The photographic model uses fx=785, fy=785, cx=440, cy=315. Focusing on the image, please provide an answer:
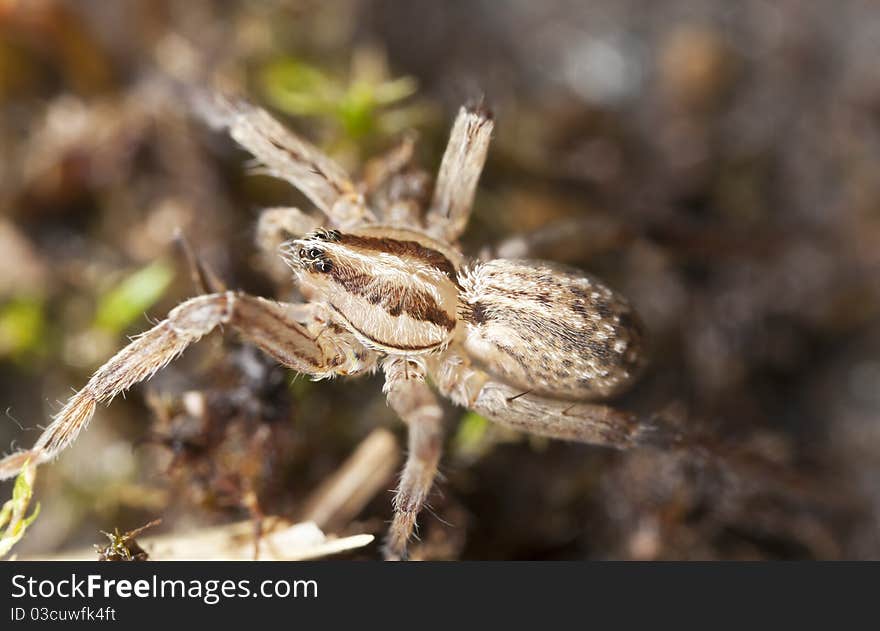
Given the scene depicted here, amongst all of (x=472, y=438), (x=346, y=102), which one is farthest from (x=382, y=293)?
(x=346, y=102)

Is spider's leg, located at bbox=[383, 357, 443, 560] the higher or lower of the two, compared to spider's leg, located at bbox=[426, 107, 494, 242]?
lower

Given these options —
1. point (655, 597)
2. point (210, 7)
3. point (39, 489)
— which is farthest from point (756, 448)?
point (210, 7)

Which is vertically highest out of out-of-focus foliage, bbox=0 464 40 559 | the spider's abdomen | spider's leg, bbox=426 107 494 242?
spider's leg, bbox=426 107 494 242

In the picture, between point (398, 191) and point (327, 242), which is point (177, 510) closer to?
point (327, 242)

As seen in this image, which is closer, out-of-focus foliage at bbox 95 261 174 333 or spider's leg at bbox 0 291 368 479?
spider's leg at bbox 0 291 368 479

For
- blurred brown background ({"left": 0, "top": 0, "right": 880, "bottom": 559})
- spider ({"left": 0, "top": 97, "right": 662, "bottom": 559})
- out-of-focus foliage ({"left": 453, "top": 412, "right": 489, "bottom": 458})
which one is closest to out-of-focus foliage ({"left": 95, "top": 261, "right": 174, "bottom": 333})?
blurred brown background ({"left": 0, "top": 0, "right": 880, "bottom": 559})

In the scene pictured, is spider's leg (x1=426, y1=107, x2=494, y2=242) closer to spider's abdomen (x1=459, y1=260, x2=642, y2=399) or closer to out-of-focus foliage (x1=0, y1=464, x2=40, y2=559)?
spider's abdomen (x1=459, y1=260, x2=642, y2=399)

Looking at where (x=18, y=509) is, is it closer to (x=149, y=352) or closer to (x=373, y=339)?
(x=149, y=352)

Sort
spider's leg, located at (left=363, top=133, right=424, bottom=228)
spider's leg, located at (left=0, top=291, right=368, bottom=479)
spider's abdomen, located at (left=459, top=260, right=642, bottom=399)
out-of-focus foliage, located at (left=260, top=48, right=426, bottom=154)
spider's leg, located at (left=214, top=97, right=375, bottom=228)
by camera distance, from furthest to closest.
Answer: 1. out-of-focus foliage, located at (left=260, top=48, right=426, bottom=154)
2. spider's leg, located at (left=363, top=133, right=424, bottom=228)
3. spider's leg, located at (left=214, top=97, right=375, bottom=228)
4. spider's abdomen, located at (left=459, top=260, right=642, bottom=399)
5. spider's leg, located at (left=0, top=291, right=368, bottom=479)

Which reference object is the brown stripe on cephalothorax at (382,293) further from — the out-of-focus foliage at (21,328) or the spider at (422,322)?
the out-of-focus foliage at (21,328)
